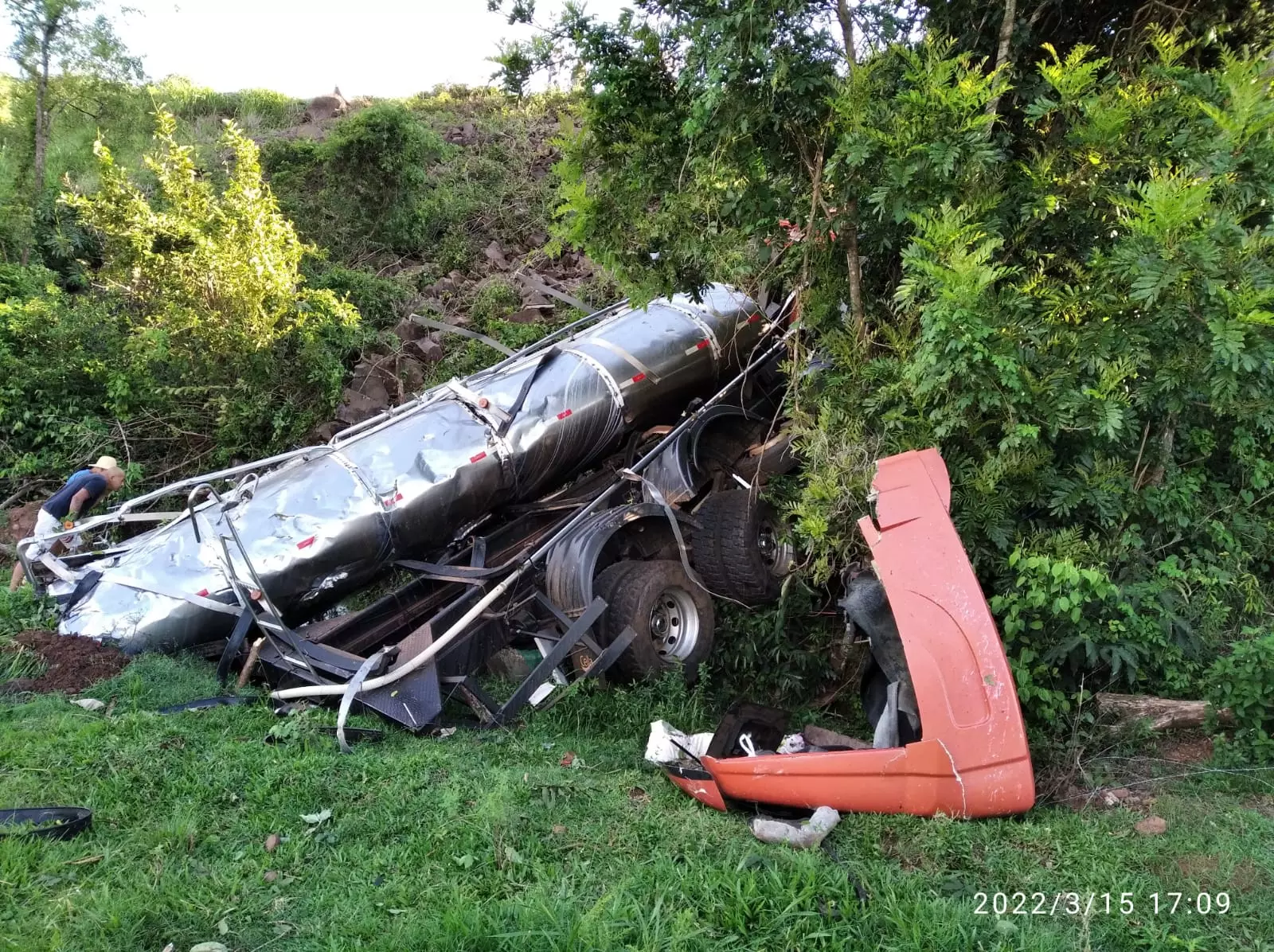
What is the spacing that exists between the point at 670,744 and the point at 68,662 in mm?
3699

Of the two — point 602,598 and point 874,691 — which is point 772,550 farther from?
point 874,691

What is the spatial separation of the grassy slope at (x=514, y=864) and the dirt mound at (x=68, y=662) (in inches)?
29.6

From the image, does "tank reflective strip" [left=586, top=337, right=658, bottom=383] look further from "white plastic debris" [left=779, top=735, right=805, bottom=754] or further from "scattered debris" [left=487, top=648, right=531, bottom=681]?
"white plastic debris" [left=779, top=735, right=805, bottom=754]

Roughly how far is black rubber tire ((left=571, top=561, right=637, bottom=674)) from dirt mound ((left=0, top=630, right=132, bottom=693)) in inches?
108

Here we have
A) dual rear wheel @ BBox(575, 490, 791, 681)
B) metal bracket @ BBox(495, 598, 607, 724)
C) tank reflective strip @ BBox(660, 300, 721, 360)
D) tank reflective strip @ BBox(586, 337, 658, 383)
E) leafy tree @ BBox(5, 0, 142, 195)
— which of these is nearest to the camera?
metal bracket @ BBox(495, 598, 607, 724)

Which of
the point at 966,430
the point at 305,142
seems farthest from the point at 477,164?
the point at 966,430

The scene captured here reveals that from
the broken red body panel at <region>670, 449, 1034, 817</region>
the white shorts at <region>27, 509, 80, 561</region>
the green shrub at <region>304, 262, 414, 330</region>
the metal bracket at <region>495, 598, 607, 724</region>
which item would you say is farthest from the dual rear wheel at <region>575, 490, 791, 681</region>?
the green shrub at <region>304, 262, 414, 330</region>

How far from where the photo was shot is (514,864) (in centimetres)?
284

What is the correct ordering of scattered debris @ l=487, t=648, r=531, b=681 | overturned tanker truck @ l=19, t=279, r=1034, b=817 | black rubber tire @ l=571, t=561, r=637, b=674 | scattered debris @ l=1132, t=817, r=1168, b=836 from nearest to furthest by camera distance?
scattered debris @ l=1132, t=817, r=1168, b=836 < overturned tanker truck @ l=19, t=279, r=1034, b=817 < black rubber tire @ l=571, t=561, r=637, b=674 < scattered debris @ l=487, t=648, r=531, b=681

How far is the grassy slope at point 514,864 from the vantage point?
8.00ft

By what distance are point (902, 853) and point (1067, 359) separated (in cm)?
226

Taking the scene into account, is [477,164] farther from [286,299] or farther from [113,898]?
[113,898]

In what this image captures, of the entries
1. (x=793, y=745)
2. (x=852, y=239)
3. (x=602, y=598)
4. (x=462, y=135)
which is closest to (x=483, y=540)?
(x=602, y=598)

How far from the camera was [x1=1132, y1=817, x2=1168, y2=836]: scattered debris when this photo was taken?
9.61 feet
